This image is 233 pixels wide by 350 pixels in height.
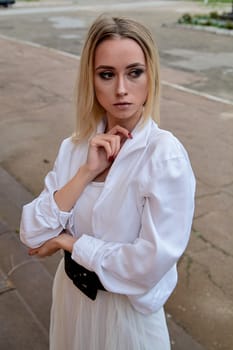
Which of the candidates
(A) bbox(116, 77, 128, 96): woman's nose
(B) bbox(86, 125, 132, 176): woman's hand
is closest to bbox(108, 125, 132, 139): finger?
(B) bbox(86, 125, 132, 176): woman's hand

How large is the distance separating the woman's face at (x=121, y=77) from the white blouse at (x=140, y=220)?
0.08 metres

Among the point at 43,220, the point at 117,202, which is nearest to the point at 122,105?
the point at 117,202

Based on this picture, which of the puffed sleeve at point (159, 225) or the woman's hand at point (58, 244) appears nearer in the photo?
the puffed sleeve at point (159, 225)

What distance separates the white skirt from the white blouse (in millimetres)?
77

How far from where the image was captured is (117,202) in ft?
5.07

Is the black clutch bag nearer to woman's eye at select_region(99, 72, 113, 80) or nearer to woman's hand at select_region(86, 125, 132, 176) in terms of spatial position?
woman's hand at select_region(86, 125, 132, 176)

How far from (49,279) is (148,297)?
1750mm

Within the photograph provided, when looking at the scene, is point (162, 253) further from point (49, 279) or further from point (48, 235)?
point (49, 279)

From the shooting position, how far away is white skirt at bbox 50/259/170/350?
167 cm

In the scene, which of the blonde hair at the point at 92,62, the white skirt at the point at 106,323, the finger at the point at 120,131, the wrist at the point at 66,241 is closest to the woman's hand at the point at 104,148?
the finger at the point at 120,131

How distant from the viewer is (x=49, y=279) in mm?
3236

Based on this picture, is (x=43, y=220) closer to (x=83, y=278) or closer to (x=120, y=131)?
(x=83, y=278)

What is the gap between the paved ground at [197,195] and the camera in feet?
9.46

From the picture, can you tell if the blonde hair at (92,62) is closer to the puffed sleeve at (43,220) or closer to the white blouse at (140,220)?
the white blouse at (140,220)
